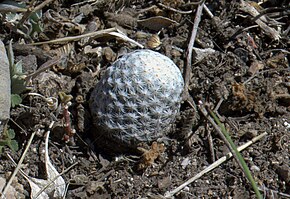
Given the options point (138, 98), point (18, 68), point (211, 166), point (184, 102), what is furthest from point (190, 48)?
point (18, 68)

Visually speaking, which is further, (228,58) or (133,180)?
(228,58)

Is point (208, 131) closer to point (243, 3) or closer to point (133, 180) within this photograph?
point (133, 180)

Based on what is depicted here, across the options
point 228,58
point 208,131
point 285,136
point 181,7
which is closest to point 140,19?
point 181,7

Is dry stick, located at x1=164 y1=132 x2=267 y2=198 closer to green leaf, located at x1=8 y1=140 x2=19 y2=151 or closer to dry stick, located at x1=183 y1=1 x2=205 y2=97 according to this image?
dry stick, located at x1=183 y1=1 x2=205 y2=97

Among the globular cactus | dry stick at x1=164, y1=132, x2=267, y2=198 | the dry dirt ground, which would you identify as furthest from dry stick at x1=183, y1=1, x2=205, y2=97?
dry stick at x1=164, y1=132, x2=267, y2=198

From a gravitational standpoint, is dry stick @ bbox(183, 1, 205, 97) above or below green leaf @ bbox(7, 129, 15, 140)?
above

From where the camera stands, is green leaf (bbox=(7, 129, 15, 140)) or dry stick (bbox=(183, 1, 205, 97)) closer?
green leaf (bbox=(7, 129, 15, 140))

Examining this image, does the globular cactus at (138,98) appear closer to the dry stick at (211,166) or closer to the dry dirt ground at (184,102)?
the dry dirt ground at (184,102)
